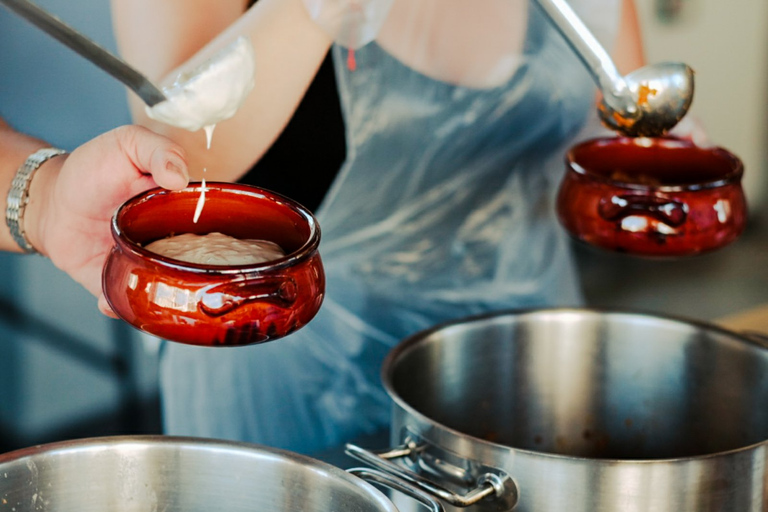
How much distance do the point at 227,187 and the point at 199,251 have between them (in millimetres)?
75

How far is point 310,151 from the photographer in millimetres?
1036

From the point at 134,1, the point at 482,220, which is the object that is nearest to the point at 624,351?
the point at 482,220

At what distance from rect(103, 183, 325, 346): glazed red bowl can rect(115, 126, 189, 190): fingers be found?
0.01 m

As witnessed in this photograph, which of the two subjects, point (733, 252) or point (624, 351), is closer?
point (624, 351)

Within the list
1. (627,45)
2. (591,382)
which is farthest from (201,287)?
(627,45)

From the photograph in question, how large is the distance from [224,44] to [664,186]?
0.45 metres

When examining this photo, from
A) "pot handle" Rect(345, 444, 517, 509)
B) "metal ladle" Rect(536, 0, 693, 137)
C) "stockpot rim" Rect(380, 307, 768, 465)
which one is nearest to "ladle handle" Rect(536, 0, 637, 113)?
"metal ladle" Rect(536, 0, 693, 137)

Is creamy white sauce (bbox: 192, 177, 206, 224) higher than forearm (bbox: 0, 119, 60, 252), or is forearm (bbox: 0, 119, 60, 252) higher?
creamy white sauce (bbox: 192, 177, 206, 224)

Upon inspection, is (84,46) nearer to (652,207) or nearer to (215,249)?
(215,249)

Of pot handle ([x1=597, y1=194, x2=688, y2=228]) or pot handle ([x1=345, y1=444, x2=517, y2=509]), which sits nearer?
pot handle ([x1=345, y1=444, x2=517, y2=509])

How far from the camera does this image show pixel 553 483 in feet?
2.22

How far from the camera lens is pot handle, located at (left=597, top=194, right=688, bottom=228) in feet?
2.85

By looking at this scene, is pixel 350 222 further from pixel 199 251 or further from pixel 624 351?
pixel 199 251

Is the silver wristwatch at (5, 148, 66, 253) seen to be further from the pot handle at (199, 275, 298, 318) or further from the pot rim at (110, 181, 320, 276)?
the pot handle at (199, 275, 298, 318)
